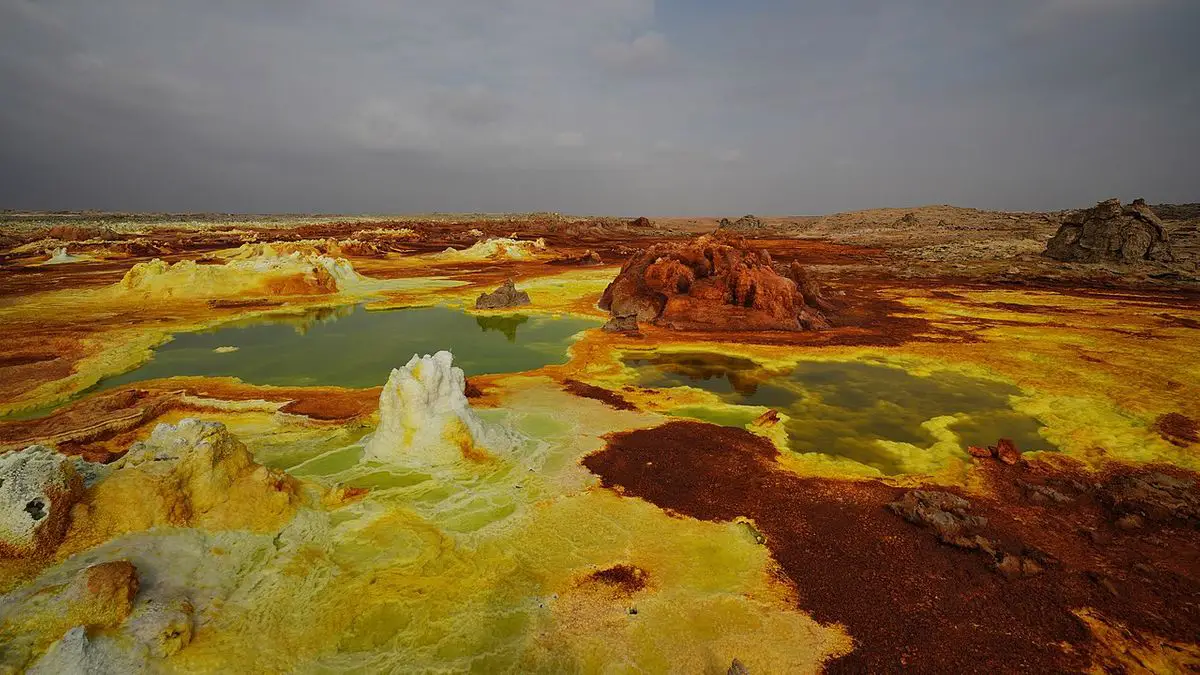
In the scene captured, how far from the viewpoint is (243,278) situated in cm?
3394

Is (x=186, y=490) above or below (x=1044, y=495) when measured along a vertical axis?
above

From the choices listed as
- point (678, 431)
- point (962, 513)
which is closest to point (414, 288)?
point (678, 431)

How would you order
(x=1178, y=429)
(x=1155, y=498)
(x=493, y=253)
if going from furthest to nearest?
(x=493, y=253) < (x=1178, y=429) < (x=1155, y=498)

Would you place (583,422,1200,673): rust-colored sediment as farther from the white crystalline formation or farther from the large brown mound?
the large brown mound

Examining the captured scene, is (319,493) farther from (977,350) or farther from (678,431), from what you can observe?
(977,350)

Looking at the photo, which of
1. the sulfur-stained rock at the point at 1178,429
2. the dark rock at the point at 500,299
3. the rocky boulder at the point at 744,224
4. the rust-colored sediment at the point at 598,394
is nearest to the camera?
the sulfur-stained rock at the point at 1178,429

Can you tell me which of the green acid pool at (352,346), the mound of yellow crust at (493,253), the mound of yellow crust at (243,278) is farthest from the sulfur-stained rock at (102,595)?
the mound of yellow crust at (493,253)

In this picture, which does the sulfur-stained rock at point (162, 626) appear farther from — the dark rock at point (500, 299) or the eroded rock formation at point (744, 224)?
the eroded rock formation at point (744, 224)

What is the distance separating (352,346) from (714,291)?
16620 millimetres

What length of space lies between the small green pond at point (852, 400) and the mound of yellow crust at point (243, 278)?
2531 centimetres

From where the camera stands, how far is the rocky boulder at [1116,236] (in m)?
39.6

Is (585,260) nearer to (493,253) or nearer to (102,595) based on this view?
(493,253)

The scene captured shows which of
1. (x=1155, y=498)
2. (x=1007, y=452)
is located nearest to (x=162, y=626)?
(x=1007, y=452)

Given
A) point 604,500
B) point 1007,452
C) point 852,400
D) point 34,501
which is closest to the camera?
point 34,501
